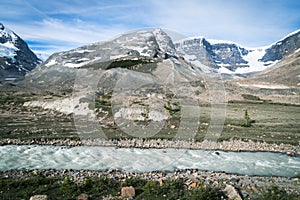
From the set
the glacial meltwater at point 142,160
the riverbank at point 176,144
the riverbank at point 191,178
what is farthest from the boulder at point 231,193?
the riverbank at point 176,144

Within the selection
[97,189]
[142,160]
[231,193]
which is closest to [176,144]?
[142,160]

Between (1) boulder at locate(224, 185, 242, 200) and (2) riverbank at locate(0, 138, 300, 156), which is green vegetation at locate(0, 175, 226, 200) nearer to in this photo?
(1) boulder at locate(224, 185, 242, 200)

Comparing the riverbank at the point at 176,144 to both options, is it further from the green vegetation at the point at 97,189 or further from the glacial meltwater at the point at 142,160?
the green vegetation at the point at 97,189

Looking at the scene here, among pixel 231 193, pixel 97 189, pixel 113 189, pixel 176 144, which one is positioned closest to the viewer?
pixel 231 193

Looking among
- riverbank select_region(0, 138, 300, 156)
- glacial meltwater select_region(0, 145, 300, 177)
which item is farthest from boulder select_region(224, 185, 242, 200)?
riverbank select_region(0, 138, 300, 156)

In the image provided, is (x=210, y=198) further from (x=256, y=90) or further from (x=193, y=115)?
(x=256, y=90)

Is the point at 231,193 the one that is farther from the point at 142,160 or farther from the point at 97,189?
the point at 142,160
